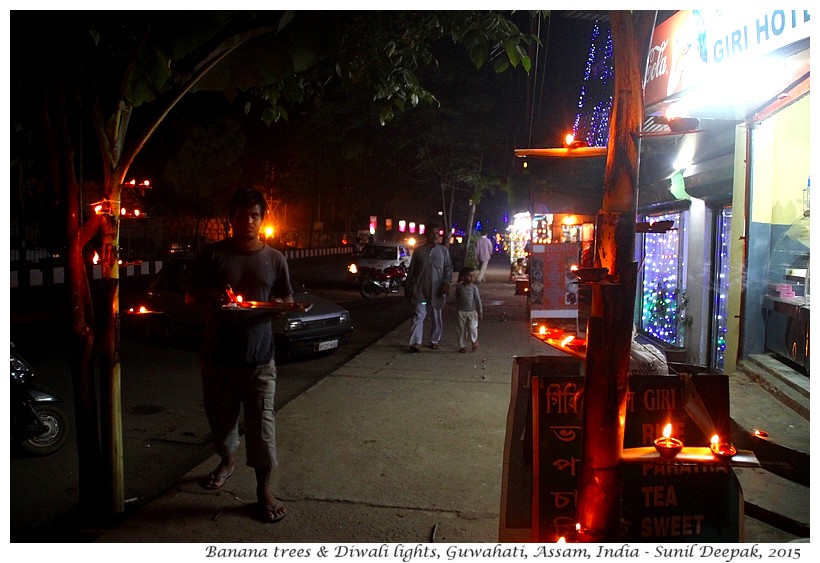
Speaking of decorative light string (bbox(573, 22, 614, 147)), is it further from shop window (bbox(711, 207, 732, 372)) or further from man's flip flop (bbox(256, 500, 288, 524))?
man's flip flop (bbox(256, 500, 288, 524))

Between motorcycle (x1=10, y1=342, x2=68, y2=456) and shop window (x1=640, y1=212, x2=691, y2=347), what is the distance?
6839 mm

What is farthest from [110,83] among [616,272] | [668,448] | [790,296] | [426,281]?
[426,281]

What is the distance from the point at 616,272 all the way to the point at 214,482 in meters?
3.37

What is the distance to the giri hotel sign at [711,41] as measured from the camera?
4.79 m

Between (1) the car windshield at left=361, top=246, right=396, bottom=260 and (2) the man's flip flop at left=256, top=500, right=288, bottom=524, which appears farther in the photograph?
(1) the car windshield at left=361, top=246, right=396, bottom=260

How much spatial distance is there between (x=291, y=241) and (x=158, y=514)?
4254 centimetres

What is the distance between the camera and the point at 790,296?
21.8ft

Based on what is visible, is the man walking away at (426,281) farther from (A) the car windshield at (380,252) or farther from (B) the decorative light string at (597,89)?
(A) the car windshield at (380,252)

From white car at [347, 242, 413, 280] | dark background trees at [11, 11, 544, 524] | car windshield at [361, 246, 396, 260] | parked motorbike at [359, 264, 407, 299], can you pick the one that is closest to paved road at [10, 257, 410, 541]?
dark background trees at [11, 11, 544, 524]

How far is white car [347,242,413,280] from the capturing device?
783 inches

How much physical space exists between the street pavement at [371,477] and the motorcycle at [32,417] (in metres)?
1.58

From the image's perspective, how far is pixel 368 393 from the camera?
7.68 m

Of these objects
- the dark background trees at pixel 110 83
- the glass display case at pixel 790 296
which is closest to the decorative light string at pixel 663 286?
the glass display case at pixel 790 296

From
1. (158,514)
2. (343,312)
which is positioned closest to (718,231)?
(343,312)
